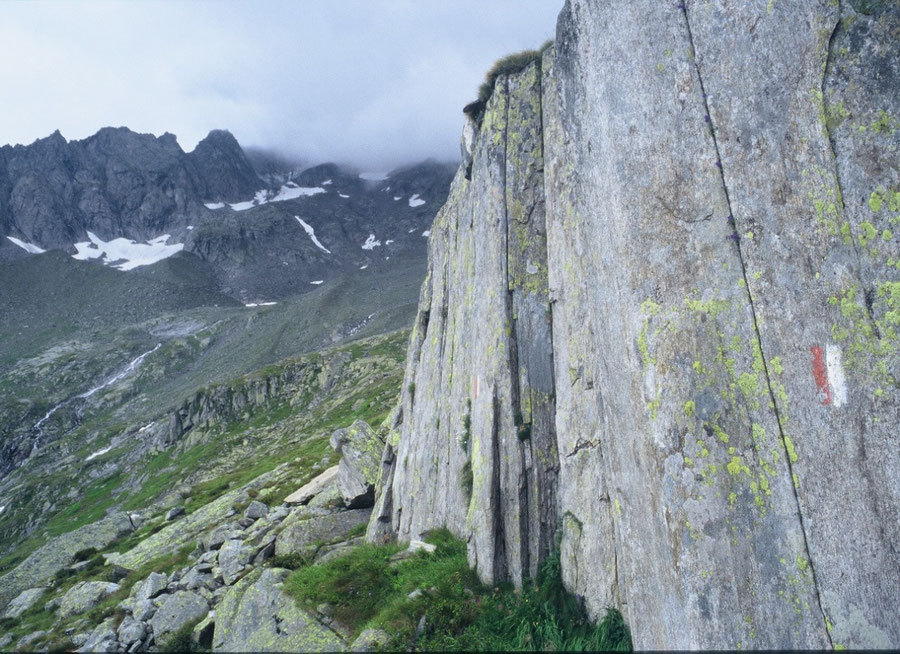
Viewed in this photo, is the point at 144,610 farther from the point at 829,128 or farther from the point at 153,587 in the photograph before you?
the point at 829,128

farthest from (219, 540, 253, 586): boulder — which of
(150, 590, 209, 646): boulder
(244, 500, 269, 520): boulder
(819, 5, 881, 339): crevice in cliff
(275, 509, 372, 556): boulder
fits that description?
(819, 5, 881, 339): crevice in cliff

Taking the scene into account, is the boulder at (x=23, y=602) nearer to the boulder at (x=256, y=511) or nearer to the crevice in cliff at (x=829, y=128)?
the boulder at (x=256, y=511)

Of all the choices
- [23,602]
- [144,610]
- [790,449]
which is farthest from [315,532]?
[23,602]

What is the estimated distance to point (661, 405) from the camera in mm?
8359

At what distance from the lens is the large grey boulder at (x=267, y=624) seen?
13.4m

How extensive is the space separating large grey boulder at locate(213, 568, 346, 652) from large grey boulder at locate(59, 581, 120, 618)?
18650 millimetres

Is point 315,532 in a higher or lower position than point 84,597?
higher

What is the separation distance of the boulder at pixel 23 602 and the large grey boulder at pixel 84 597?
23.6 feet

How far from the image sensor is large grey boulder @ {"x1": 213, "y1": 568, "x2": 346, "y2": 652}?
43.9 feet

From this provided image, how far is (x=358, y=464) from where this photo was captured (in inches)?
1049

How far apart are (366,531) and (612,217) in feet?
62.0

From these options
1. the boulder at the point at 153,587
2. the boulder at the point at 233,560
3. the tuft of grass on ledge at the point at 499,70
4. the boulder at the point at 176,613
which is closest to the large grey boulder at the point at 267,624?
the boulder at the point at 176,613

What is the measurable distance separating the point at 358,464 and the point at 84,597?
19982 mm

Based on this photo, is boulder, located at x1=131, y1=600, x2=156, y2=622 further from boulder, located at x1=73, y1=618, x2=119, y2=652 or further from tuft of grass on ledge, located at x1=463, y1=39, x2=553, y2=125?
tuft of grass on ledge, located at x1=463, y1=39, x2=553, y2=125
